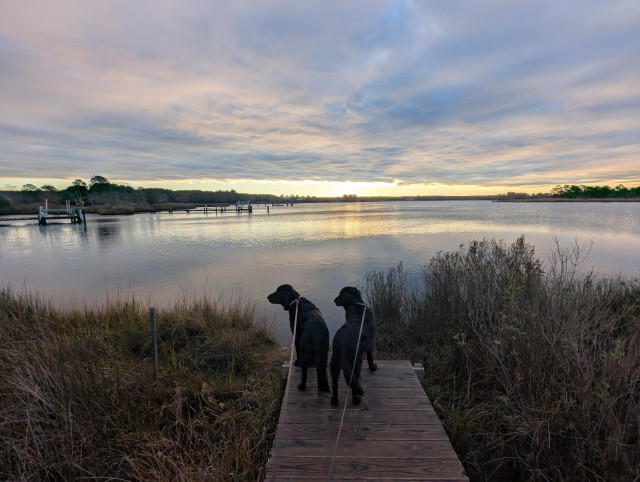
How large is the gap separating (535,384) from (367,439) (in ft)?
7.16

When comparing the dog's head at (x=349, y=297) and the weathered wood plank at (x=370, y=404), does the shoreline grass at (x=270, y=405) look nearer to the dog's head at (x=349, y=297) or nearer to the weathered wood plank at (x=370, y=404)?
the weathered wood plank at (x=370, y=404)

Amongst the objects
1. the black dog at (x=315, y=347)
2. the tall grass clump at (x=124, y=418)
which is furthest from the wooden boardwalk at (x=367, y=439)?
the tall grass clump at (x=124, y=418)

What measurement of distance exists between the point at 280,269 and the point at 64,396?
11.3 metres

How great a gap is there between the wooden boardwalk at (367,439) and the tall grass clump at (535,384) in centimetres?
63

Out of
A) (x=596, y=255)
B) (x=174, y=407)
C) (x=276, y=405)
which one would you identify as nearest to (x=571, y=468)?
(x=276, y=405)

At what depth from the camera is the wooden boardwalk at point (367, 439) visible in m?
2.33

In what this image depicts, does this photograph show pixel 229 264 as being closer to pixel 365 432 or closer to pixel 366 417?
pixel 366 417

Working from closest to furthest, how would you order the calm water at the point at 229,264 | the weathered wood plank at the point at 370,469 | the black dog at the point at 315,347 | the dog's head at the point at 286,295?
the weathered wood plank at the point at 370,469, the black dog at the point at 315,347, the dog's head at the point at 286,295, the calm water at the point at 229,264

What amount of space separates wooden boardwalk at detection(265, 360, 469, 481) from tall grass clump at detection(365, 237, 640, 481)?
0.63 m

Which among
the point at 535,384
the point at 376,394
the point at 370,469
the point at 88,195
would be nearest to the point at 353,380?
the point at 376,394

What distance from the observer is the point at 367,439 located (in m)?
2.68

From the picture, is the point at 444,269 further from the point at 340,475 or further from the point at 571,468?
the point at 340,475

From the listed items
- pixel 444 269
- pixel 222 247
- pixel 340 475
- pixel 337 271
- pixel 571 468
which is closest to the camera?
pixel 340 475

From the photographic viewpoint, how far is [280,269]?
14.5m
